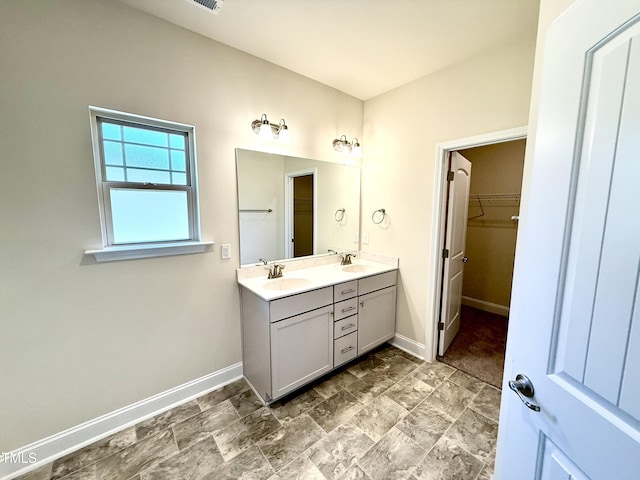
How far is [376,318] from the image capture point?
258 centimetres

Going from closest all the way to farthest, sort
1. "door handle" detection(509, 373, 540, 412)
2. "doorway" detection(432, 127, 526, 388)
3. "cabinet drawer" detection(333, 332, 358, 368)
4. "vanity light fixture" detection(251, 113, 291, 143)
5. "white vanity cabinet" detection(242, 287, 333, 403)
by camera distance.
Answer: "door handle" detection(509, 373, 540, 412) → "white vanity cabinet" detection(242, 287, 333, 403) → "vanity light fixture" detection(251, 113, 291, 143) → "cabinet drawer" detection(333, 332, 358, 368) → "doorway" detection(432, 127, 526, 388)

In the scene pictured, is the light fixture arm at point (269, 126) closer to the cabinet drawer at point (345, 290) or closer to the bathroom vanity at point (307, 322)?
the bathroom vanity at point (307, 322)

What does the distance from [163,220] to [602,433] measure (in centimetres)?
229

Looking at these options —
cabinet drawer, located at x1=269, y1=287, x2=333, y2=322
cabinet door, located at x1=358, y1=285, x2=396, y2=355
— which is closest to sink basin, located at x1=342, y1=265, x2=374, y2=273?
cabinet door, located at x1=358, y1=285, x2=396, y2=355

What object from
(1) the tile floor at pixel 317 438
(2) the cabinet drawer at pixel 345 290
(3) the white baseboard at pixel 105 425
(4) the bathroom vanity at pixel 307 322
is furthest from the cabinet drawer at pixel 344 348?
(3) the white baseboard at pixel 105 425

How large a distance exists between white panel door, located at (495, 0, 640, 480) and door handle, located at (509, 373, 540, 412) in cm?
1

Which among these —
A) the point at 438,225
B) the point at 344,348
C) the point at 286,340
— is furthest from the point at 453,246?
the point at 286,340

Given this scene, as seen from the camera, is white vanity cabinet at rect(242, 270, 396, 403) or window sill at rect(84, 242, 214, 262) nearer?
window sill at rect(84, 242, 214, 262)

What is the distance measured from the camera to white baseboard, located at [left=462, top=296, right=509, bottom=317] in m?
3.59

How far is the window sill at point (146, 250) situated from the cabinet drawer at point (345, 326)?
1220 millimetres

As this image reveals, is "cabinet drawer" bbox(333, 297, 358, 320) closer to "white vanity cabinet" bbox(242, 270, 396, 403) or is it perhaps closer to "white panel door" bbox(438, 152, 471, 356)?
"white vanity cabinet" bbox(242, 270, 396, 403)

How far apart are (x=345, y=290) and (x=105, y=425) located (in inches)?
73.4

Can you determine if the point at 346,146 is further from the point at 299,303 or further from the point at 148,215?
the point at 148,215

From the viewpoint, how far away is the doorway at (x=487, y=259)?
8.68ft
